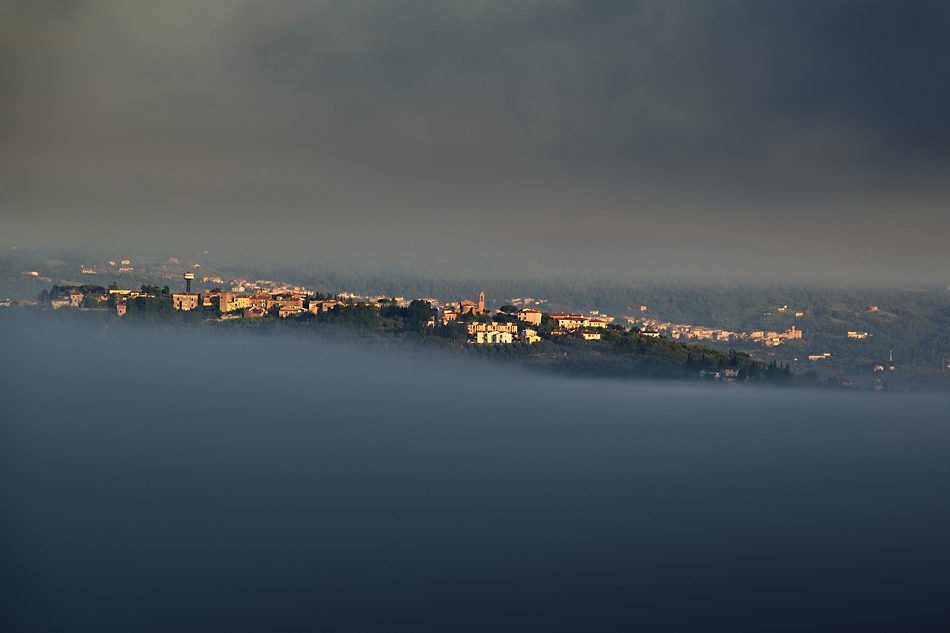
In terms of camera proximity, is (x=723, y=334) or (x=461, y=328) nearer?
(x=461, y=328)

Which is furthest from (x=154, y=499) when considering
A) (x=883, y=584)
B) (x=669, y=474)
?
(x=883, y=584)

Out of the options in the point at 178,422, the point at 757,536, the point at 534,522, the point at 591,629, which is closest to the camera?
the point at 591,629

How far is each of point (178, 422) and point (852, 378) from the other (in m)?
16.4

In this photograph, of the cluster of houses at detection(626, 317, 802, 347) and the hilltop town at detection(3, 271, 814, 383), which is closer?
the hilltop town at detection(3, 271, 814, 383)

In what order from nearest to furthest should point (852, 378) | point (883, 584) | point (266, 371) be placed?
point (883, 584) < point (266, 371) < point (852, 378)

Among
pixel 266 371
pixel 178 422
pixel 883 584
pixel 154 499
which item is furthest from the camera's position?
pixel 266 371

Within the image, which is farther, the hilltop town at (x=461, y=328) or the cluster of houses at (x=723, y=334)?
the cluster of houses at (x=723, y=334)

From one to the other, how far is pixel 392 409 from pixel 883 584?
8930 mm

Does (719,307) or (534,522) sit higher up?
(719,307)

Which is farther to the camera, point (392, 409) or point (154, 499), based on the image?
point (392, 409)

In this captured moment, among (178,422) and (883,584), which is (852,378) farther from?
(178,422)

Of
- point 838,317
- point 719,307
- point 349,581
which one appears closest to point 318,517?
point 349,581

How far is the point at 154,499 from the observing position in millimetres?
7293

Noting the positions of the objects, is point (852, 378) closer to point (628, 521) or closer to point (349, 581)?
point (628, 521)
